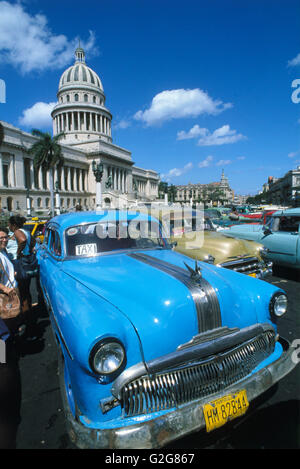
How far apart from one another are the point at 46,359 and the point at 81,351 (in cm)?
219

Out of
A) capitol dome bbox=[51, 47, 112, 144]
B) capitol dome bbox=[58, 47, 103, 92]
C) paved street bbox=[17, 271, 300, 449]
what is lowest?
paved street bbox=[17, 271, 300, 449]

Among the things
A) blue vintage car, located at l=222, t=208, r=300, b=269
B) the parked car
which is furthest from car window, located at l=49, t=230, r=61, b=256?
the parked car

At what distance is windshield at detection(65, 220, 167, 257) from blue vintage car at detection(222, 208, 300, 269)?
11.1ft

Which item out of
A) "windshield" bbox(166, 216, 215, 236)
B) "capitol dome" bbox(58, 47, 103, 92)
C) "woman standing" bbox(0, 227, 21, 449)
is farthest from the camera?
"capitol dome" bbox(58, 47, 103, 92)

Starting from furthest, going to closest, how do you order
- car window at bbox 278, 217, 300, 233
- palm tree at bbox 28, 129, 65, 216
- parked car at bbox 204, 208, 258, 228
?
1. palm tree at bbox 28, 129, 65, 216
2. parked car at bbox 204, 208, 258, 228
3. car window at bbox 278, 217, 300, 233

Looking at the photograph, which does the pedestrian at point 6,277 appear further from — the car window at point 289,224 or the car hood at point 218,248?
the car window at point 289,224

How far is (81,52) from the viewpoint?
7031 cm

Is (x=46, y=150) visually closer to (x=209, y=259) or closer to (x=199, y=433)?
(x=209, y=259)

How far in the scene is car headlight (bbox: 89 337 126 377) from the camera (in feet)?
5.38

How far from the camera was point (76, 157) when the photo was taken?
55.2m

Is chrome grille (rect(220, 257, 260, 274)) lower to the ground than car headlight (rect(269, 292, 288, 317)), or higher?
lower

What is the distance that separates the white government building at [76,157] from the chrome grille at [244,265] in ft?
136

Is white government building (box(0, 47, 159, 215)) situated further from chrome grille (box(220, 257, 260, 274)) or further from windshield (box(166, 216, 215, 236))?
chrome grille (box(220, 257, 260, 274))
